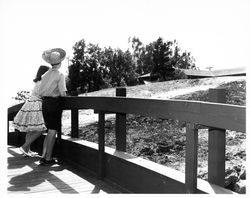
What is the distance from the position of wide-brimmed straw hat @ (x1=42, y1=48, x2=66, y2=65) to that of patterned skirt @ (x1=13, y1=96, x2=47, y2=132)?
0.53m

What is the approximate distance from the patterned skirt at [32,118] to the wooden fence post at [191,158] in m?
2.58

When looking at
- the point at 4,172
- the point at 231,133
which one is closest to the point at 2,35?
the point at 4,172

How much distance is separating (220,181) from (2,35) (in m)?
1.74

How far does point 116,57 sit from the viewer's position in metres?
56.4

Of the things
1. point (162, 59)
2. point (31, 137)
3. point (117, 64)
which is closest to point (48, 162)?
point (31, 137)

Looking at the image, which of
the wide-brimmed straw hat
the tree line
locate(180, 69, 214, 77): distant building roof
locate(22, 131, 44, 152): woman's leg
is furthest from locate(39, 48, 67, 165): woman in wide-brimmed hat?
locate(180, 69, 214, 77): distant building roof

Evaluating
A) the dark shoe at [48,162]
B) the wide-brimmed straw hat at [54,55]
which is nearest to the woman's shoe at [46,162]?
the dark shoe at [48,162]

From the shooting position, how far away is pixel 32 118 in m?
4.42

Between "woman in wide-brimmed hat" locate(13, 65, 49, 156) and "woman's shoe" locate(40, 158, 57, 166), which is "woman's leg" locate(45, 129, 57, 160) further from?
"woman in wide-brimmed hat" locate(13, 65, 49, 156)

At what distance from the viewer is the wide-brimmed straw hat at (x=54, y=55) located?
14.1ft

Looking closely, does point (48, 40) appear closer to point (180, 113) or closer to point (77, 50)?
point (180, 113)

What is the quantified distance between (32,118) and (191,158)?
2713 millimetres

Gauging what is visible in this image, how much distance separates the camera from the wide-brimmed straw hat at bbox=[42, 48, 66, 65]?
14.1ft

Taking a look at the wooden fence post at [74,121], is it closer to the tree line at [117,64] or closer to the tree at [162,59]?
the tree line at [117,64]
